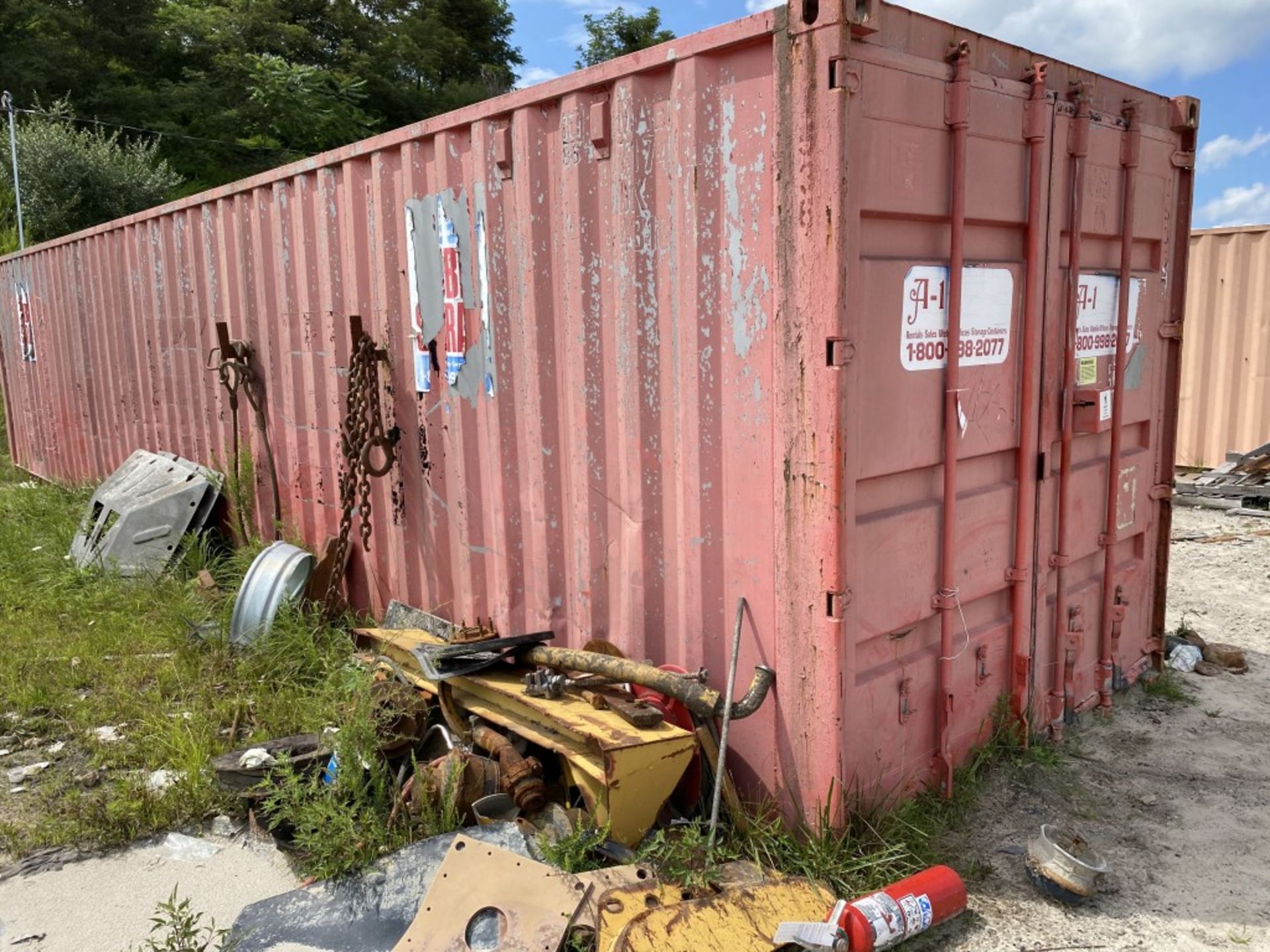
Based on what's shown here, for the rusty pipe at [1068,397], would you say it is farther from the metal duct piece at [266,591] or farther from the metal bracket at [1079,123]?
the metal duct piece at [266,591]

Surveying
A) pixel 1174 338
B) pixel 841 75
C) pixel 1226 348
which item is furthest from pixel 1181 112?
pixel 1226 348

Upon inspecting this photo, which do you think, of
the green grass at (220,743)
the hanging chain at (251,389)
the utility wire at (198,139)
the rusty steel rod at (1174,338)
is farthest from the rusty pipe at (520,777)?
the utility wire at (198,139)

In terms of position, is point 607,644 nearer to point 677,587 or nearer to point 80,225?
point 677,587

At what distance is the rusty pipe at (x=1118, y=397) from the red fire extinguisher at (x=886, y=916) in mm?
1817

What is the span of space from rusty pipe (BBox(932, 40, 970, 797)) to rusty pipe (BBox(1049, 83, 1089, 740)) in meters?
0.71

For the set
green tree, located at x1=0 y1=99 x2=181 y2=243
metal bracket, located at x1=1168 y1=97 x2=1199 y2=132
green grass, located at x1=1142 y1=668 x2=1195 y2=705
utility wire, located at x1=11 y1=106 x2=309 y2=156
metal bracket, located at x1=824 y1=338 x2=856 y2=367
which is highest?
utility wire, located at x1=11 y1=106 x2=309 y2=156

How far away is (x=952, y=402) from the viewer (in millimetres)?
3084

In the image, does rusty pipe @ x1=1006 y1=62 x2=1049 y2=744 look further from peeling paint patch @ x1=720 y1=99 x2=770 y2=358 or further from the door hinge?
peeling paint patch @ x1=720 y1=99 x2=770 y2=358

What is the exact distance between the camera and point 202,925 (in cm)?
282

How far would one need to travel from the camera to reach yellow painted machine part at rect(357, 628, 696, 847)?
9.03ft

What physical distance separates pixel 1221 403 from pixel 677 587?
9307mm

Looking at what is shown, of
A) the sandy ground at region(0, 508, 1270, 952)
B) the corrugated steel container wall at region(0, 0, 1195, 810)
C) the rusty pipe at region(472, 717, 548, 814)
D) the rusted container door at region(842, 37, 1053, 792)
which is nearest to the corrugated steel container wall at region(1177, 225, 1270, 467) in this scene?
the corrugated steel container wall at region(0, 0, 1195, 810)

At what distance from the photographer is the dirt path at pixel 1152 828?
2693 mm

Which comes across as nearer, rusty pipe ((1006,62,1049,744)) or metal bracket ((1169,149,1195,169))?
rusty pipe ((1006,62,1049,744))
